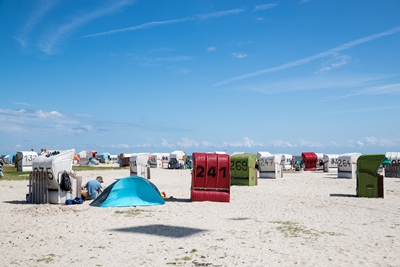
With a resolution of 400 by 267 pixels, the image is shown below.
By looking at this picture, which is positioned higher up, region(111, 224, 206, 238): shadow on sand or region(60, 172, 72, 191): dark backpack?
region(60, 172, 72, 191): dark backpack

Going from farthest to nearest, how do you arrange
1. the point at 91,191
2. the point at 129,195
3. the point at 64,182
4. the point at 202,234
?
the point at 91,191
the point at 129,195
the point at 64,182
the point at 202,234

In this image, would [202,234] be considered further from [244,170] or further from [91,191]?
[244,170]

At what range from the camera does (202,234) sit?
35.1ft

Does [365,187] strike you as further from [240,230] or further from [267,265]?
[267,265]

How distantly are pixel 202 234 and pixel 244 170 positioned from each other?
16.8 m

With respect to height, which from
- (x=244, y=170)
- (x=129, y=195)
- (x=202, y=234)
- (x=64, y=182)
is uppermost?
(x=244, y=170)

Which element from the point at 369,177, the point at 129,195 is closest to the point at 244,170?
the point at 369,177

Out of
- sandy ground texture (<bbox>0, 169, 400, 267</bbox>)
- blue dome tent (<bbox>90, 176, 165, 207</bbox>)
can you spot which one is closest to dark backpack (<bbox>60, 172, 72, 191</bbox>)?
sandy ground texture (<bbox>0, 169, 400, 267</bbox>)

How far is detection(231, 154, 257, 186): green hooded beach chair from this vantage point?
26.9 meters

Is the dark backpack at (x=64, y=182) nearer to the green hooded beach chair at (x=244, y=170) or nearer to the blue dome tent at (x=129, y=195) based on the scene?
the blue dome tent at (x=129, y=195)

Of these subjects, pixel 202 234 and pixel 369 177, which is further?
pixel 369 177

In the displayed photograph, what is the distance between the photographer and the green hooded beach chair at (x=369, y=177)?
19.6m

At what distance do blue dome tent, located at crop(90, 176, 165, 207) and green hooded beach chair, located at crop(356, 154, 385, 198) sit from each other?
10201 millimetres

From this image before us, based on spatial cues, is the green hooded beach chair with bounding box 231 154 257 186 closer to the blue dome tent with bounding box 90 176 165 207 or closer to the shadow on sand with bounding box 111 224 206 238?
the blue dome tent with bounding box 90 176 165 207
